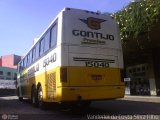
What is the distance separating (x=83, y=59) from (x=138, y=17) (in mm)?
6448

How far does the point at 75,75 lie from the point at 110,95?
4.87 ft

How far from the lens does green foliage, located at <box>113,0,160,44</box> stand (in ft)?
50.5

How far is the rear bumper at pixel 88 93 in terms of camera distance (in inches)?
408

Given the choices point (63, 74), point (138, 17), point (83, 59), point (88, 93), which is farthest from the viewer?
point (138, 17)

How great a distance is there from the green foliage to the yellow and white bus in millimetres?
4058

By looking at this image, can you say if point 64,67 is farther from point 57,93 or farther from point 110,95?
point 110,95

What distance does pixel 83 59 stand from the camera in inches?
432

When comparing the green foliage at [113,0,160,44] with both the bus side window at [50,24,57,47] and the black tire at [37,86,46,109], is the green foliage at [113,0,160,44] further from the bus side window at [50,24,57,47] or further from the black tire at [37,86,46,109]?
the black tire at [37,86,46,109]

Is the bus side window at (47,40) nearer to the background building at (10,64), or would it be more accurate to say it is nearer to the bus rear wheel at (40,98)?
the bus rear wheel at (40,98)

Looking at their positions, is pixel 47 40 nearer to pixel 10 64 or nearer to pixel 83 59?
pixel 83 59

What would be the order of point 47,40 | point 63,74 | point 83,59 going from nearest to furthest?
1. point 63,74
2. point 83,59
3. point 47,40

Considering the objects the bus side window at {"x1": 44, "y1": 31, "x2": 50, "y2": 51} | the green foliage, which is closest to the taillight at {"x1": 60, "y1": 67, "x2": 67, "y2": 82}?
the bus side window at {"x1": 44, "y1": 31, "x2": 50, "y2": 51}

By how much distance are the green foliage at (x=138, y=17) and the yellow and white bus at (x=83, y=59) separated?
4.06 metres

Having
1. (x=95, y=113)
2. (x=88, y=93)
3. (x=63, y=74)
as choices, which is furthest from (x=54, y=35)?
(x=95, y=113)
